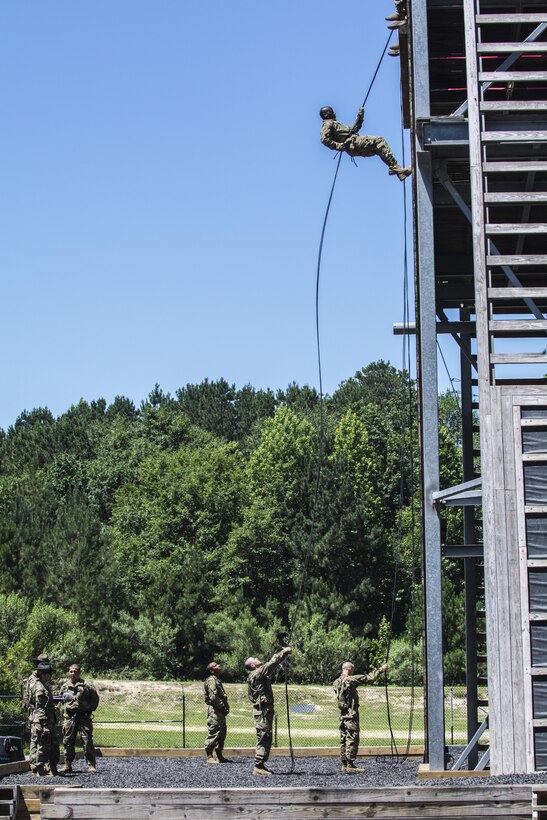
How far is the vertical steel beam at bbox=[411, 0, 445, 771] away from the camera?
50.4 ft

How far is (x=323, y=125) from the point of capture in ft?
59.2

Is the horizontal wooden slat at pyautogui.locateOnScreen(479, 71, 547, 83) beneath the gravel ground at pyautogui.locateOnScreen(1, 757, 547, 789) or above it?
above

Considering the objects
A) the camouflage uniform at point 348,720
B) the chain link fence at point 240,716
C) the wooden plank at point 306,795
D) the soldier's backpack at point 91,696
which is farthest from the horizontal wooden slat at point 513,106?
the chain link fence at point 240,716

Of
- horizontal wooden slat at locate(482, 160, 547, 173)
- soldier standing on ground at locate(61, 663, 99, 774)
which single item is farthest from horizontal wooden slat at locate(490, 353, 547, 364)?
soldier standing on ground at locate(61, 663, 99, 774)

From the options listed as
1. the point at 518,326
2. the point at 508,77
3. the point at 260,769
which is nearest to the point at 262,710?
the point at 260,769

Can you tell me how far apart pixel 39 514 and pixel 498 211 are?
5353cm

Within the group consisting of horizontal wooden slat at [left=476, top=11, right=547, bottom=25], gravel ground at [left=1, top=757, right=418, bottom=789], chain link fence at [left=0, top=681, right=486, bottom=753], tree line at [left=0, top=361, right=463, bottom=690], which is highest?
horizontal wooden slat at [left=476, top=11, right=547, bottom=25]

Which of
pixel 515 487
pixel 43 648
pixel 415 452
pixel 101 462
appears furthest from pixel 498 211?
pixel 101 462

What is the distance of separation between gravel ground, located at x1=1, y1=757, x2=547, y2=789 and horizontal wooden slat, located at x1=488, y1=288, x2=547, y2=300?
557 cm

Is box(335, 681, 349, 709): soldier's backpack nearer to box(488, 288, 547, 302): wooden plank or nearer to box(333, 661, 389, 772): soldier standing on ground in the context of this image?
box(333, 661, 389, 772): soldier standing on ground

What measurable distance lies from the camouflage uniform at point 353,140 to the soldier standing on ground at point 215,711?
883cm

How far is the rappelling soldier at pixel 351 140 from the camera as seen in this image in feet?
58.4

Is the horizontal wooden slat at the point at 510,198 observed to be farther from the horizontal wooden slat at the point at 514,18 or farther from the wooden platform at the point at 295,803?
the wooden platform at the point at 295,803

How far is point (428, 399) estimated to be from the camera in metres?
15.6
